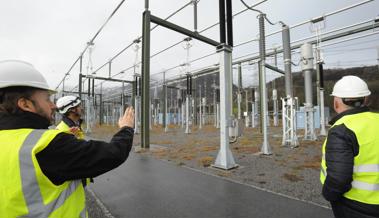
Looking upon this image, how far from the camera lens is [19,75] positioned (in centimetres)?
127

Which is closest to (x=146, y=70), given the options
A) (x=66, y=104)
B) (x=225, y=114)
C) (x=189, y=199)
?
(x=225, y=114)

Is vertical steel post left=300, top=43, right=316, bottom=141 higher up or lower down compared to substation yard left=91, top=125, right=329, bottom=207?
higher up

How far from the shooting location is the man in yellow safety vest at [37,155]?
109 centimetres

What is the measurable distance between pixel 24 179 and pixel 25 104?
16.1 inches

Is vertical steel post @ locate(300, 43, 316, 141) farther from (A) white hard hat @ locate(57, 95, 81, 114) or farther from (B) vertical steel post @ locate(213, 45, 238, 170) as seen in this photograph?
(A) white hard hat @ locate(57, 95, 81, 114)

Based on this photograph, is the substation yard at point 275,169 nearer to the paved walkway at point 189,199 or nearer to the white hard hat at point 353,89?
the paved walkway at point 189,199

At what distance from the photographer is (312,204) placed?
3461 millimetres

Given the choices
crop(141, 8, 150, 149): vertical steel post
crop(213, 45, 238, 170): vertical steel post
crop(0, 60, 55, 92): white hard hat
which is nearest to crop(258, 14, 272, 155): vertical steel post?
crop(213, 45, 238, 170): vertical steel post

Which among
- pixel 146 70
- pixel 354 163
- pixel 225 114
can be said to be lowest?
pixel 354 163

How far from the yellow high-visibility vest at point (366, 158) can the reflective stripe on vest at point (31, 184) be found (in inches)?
77.2

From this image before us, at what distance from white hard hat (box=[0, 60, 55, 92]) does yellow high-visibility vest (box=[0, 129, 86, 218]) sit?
0.86ft

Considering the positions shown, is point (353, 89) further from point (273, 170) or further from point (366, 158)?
point (273, 170)


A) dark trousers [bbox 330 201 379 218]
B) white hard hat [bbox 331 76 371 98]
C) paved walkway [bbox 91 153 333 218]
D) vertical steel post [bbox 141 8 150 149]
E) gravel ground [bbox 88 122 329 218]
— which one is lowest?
paved walkway [bbox 91 153 333 218]

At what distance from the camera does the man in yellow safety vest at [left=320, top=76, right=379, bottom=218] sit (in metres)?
1.66
